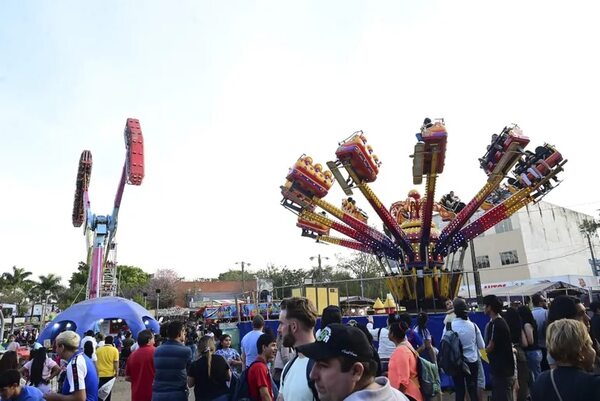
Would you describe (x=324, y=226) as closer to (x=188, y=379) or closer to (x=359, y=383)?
(x=188, y=379)

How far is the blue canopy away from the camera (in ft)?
51.6

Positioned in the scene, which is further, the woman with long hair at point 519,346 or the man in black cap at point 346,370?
the woman with long hair at point 519,346

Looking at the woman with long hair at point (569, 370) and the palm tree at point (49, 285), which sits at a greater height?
the palm tree at point (49, 285)

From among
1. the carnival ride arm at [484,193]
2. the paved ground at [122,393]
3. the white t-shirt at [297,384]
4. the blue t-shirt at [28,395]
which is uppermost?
the carnival ride arm at [484,193]

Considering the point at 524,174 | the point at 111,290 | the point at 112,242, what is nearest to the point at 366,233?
the point at 524,174

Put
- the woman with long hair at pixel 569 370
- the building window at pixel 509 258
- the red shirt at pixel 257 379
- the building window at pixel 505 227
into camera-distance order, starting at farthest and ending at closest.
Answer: the building window at pixel 505 227 → the building window at pixel 509 258 → the red shirt at pixel 257 379 → the woman with long hair at pixel 569 370

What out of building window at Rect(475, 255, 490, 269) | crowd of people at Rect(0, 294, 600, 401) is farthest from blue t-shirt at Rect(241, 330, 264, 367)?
building window at Rect(475, 255, 490, 269)

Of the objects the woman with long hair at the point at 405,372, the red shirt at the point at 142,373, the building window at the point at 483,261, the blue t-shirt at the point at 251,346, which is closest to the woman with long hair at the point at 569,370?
the woman with long hair at the point at 405,372

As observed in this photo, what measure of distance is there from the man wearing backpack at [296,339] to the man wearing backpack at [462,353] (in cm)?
397

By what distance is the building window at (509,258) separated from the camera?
41259 mm

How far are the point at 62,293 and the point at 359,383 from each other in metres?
68.7

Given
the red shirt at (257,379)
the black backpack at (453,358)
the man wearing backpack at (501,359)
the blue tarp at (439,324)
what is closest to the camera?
the red shirt at (257,379)

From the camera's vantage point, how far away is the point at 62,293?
6084cm

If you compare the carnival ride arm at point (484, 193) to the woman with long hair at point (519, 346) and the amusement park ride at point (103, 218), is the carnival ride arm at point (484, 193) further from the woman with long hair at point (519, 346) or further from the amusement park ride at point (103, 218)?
the amusement park ride at point (103, 218)
